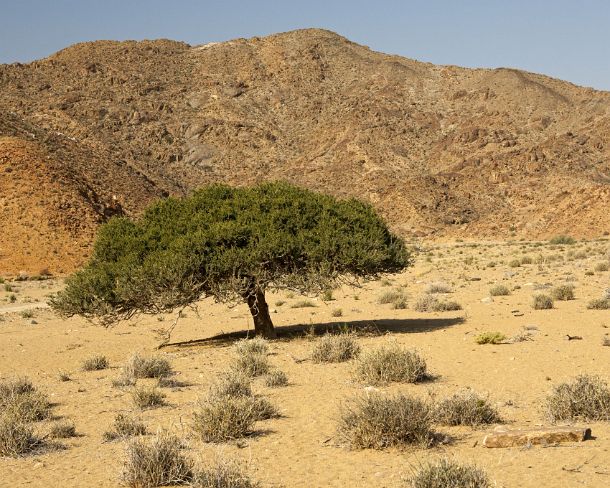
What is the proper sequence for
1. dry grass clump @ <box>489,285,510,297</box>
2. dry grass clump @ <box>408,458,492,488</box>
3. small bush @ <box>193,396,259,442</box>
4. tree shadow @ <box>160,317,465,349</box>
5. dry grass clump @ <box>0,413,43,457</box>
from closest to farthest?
dry grass clump @ <box>408,458,492,488</box> < dry grass clump @ <box>0,413,43,457</box> < small bush @ <box>193,396,259,442</box> < tree shadow @ <box>160,317,465,349</box> < dry grass clump @ <box>489,285,510,297</box>

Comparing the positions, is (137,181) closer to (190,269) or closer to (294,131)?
(294,131)

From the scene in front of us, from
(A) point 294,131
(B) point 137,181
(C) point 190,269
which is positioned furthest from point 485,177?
(C) point 190,269

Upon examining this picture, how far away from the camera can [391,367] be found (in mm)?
11555

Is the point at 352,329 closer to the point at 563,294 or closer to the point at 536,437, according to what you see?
the point at 563,294

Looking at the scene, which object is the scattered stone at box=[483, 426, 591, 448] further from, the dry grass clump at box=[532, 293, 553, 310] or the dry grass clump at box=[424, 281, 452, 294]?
the dry grass clump at box=[424, 281, 452, 294]

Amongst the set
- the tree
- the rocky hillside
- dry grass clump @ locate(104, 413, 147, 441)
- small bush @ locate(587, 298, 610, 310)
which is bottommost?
small bush @ locate(587, 298, 610, 310)

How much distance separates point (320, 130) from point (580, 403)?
77193 mm

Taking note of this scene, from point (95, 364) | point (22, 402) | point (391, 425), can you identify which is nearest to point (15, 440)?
point (22, 402)

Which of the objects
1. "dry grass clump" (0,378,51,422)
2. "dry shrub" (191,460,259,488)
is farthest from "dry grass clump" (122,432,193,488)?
"dry grass clump" (0,378,51,422)

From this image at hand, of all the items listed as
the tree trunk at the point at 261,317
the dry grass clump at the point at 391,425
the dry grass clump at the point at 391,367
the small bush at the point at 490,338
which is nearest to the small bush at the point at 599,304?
the small bush at the point at 490,338

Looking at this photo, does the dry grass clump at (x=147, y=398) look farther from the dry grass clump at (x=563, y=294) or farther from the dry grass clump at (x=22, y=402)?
the dry grass clump at (x=563, y=294)

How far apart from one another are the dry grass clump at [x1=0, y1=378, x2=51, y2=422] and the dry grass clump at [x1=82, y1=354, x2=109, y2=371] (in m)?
3.00

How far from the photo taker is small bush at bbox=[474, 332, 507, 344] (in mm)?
15078

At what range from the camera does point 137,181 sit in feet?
218
